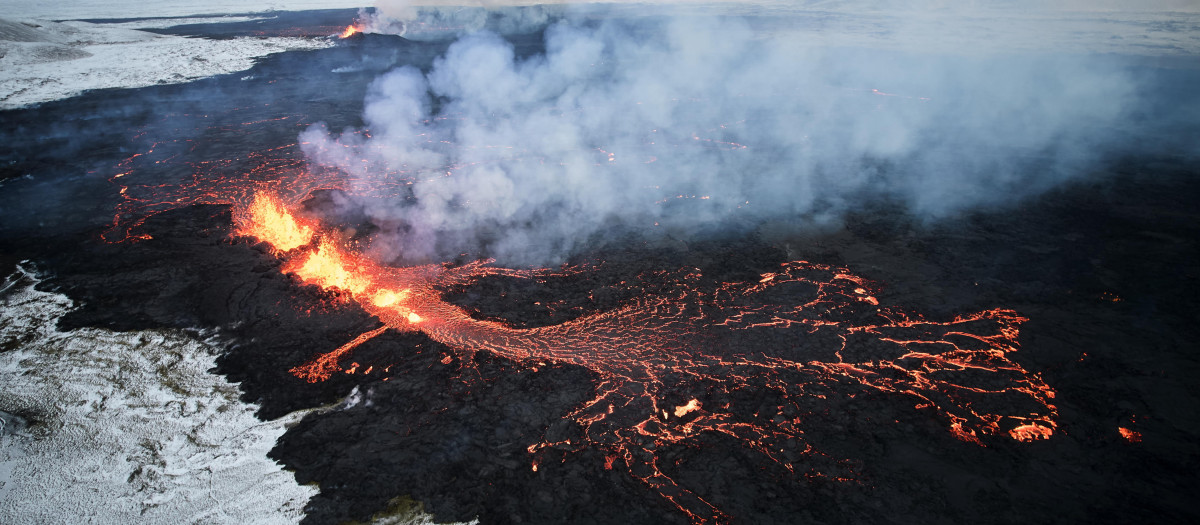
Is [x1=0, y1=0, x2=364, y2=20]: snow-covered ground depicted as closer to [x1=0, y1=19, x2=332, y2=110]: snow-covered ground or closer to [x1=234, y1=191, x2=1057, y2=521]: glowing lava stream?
[x1=0, y1=19, x2=332, y2=110]: snow-covered ground

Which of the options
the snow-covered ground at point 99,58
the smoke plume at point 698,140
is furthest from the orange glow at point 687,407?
the snow-covered ground at point 99,58

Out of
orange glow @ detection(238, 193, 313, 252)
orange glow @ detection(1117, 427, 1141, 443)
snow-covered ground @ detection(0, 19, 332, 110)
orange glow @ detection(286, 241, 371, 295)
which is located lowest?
orange glow @ detection(1117, 427, 1141, 443)

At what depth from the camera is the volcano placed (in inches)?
172

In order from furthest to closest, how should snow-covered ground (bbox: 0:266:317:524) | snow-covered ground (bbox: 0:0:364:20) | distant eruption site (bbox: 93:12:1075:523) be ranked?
1. snow-covered ground (bbox: 0:0:364:20)
2. distant eruption site (bbox: 93:12:1075:523)
3. snow-covered ground (bbox: 0:266:317:524)

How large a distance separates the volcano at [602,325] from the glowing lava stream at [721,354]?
4 cm

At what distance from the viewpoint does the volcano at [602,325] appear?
4.38m

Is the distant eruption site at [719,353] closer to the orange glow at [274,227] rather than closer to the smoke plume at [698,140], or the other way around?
the orange glow at [274,227]

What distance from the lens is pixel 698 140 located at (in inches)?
567

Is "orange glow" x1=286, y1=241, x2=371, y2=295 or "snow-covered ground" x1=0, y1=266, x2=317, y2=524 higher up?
"orange glow" x1=286, y1=241, x2=371, y2=295

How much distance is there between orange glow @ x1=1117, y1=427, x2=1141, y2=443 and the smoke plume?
509 cm

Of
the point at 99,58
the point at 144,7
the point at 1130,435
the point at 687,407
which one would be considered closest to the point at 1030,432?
the point at 1130,435

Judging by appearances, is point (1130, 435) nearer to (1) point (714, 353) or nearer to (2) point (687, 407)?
(1) point (714, 353)

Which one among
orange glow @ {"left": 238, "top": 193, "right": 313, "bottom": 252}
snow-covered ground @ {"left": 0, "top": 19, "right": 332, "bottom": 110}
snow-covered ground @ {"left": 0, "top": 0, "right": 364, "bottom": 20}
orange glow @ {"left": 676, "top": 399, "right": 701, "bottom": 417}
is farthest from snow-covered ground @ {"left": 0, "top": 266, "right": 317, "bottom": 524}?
snow-covered ground @ {"left": 0, "top": 0, "right": 364, "bottom": 20}

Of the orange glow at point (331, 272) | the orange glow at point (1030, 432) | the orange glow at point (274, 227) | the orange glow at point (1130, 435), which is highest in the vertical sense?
the orange glow at point (274, 227)
